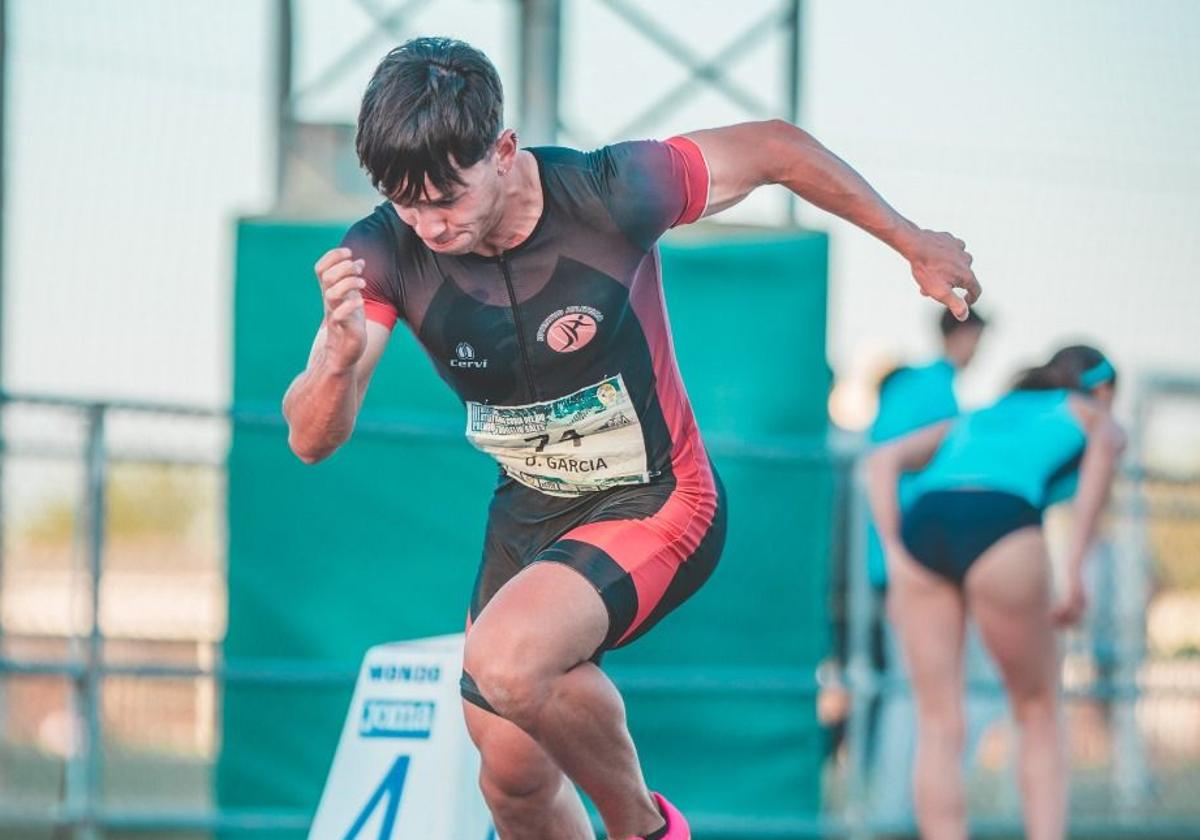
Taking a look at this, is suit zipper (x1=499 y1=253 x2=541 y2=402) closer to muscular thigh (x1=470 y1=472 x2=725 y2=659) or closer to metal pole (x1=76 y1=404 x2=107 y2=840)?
muscular thigh (x1=470 y1=472 x2=725 y2=659)

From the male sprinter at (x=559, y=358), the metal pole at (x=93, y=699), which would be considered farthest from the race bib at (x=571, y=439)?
the metal pole at (x=93, y=699)

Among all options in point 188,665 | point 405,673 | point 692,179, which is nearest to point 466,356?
point 692,179

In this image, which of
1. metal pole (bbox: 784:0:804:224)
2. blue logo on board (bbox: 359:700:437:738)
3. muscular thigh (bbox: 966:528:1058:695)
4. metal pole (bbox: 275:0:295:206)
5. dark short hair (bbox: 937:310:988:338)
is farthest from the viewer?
metal pole (bbox: 784:0:804:224)

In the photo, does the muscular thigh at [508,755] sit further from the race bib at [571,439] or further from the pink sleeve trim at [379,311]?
the pink sleeve trim at [379,311]

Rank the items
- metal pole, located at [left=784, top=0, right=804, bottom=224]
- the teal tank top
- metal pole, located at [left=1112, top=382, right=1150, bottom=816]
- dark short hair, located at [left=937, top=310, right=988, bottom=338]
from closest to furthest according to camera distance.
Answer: the teal tank top, dark short hair, located at [left=937, top=310, right=988, bottom=338], metal pole, located at [left=784, top=0, right=804, bottom=224], metal pole, located at [left=1112, top=382, right=1150, bottom=816]

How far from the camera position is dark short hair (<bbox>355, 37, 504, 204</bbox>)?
387 cm

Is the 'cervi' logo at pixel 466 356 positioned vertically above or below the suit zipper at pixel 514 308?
below

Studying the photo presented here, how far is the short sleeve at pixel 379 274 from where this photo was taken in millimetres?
4270

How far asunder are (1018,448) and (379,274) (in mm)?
3389

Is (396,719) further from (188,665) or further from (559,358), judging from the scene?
(188,665)

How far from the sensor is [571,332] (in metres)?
4.28

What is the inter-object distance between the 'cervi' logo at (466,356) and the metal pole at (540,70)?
4.26 meters

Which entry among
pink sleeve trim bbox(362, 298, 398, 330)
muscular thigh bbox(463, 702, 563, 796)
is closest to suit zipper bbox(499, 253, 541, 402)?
pink sleeve trim bbox(362, 298, 398, 330)

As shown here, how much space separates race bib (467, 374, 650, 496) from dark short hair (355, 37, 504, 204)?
671mm
